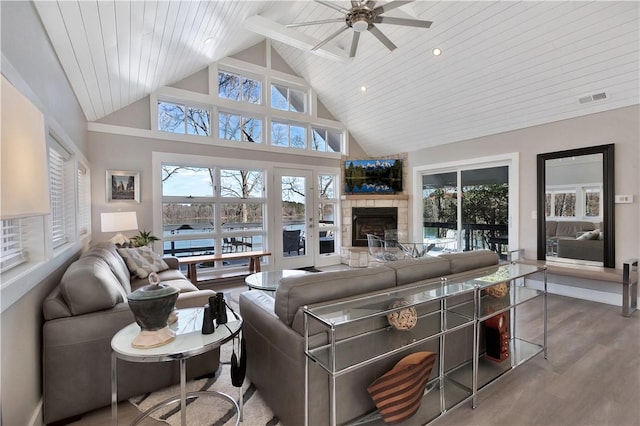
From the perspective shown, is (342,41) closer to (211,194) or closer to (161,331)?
(211,194)

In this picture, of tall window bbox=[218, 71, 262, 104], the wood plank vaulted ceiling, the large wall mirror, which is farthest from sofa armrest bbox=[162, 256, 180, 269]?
the large wall mirror

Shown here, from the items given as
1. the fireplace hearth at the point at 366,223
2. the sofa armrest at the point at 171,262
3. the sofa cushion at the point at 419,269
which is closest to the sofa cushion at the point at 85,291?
the sofa cushion at the point at 419,269

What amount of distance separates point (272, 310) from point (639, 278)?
4.62 m

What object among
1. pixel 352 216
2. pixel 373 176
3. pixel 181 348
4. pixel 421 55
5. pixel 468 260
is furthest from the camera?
pixel 352 216

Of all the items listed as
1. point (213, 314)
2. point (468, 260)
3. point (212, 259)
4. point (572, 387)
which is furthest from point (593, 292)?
point (212, 259)

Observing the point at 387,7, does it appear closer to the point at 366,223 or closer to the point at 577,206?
the point at 577,206

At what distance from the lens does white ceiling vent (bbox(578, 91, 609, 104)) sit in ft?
12.2

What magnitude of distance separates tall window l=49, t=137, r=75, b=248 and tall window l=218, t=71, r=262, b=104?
9.82ft

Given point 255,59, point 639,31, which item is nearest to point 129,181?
point 255,59

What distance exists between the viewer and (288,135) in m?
6.07

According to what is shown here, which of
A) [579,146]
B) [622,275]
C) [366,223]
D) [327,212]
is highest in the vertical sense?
[579,146]

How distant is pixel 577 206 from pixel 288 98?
205 inches

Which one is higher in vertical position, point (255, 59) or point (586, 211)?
point (255, 59)

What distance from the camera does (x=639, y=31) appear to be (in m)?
3.06
